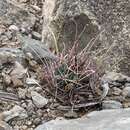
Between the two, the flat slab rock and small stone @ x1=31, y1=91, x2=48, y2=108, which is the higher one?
small stone @ x1=31, y1=91, x2=48, y2=108

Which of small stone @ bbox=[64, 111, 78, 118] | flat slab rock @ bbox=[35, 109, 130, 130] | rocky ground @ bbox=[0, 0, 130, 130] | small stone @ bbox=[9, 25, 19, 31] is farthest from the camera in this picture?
small stone @ bbox=[9, 25, 19, 31]

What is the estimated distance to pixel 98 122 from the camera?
2.18 metres

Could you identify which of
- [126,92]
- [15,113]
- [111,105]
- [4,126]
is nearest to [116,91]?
[126,92]

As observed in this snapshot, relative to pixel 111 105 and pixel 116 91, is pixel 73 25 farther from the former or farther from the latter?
pixel 111 105

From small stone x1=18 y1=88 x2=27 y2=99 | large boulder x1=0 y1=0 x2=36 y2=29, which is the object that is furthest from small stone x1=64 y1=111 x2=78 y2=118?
large boulder x1=0 y1=0 x2=36 y2=29

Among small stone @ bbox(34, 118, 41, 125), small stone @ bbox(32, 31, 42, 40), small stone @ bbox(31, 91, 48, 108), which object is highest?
small stone @ bbox(32, 31, 42, 40)

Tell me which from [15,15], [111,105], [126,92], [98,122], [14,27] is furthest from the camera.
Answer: [15,15]

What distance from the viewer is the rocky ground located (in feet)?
7.41

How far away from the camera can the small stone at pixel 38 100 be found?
7.88 feet

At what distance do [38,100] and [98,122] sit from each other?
40 cm

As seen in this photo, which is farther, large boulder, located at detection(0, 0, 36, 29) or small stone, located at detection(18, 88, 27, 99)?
large boulder, located at detection(0, 0, 36, 29)

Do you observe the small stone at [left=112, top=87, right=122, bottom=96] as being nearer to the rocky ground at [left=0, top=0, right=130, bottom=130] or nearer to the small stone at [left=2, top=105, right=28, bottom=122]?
the rocky ground at [left=0, top=0, right=130, bottom=130]

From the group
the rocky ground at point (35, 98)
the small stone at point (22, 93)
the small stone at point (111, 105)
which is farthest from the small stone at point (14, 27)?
the small stone at point (111, 105)

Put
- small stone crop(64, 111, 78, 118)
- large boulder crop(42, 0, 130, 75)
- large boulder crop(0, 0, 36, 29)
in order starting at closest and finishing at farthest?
small stone crop(64, 111, 78, 118) < large boulder crop(42, 0, 130, 75) < large boulder crop(0, 0, 36, 29)
